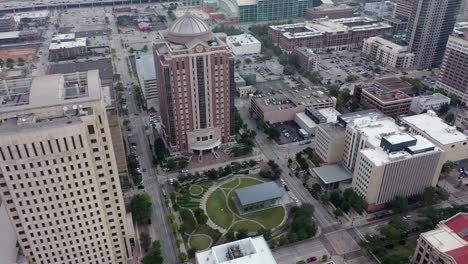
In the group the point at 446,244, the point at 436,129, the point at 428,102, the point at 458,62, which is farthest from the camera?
the point at 458,62

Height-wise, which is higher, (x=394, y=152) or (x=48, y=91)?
(x=48, y=91)

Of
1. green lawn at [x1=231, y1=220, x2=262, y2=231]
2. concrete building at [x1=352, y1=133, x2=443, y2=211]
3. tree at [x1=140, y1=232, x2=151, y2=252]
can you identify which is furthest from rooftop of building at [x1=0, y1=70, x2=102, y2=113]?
concrete building at [x1=352, y1=133, x2=443, y2=211]

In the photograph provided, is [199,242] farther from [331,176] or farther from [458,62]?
[458,62]

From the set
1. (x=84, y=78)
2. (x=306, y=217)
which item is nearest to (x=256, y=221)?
(x=306, y=217)

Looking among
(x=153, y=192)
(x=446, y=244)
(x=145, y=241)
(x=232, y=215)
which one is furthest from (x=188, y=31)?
(x=446, y=244)

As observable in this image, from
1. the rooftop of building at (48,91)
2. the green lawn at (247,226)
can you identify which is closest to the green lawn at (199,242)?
the green lawn at (247,226)

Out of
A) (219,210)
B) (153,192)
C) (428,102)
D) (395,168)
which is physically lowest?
(153,192)

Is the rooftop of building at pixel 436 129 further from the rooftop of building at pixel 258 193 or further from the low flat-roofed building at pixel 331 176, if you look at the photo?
the rooftop of building at pixel 258 193
